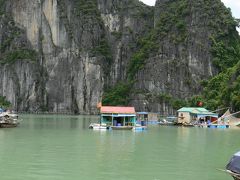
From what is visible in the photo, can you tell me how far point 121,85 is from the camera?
10512 cm

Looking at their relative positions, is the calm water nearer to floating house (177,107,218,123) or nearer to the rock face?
floating house (177,107,218,123)

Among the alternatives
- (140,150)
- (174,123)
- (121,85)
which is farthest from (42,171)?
(121,85)

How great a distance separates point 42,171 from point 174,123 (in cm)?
3954

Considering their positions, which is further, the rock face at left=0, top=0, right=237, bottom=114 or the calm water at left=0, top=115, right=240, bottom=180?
the rock face at left=0, top=0, right=237, bottom=114

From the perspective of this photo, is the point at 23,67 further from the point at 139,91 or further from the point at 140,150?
the point at 140,150

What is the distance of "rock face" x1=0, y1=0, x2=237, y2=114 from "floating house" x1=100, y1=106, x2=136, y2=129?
5432cm

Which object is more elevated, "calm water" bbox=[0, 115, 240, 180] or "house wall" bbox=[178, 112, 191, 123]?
"house wall" bbox=[178, 112, 191, 123]

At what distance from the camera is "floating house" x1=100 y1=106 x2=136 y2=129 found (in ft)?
144

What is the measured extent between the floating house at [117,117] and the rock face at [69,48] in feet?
178

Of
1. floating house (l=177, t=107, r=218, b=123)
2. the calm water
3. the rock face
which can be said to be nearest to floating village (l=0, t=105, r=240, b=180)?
floating house (l=177, t=107, r=218, b=123)

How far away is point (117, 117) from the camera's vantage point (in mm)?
44812

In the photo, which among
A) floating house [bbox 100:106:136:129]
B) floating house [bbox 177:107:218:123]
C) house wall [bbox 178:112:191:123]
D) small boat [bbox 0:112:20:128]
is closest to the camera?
floating house [bbox 100:106:136:129]

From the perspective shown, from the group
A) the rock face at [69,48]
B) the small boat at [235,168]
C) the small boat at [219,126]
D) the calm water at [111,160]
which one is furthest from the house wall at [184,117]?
the rock face at [69,48]

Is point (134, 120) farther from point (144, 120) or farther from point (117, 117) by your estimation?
point (144, 120)
